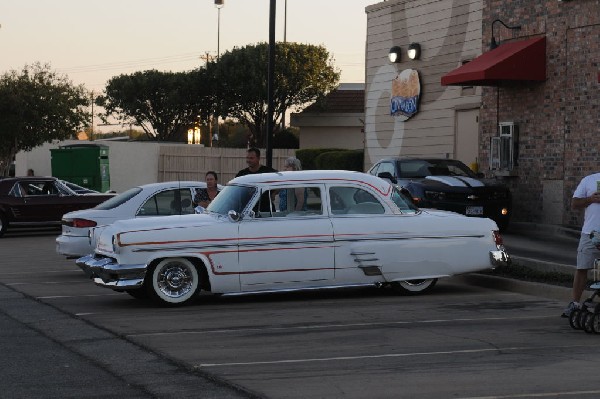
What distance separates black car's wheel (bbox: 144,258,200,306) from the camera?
45.2ft

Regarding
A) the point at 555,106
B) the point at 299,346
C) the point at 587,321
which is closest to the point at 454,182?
the point at 555,106

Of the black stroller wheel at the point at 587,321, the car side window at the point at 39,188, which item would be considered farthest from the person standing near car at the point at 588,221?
the car side window at the point at 39,188

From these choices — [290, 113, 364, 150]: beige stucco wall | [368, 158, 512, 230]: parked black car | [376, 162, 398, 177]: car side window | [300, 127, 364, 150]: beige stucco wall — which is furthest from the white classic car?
[300, 127, 364, 150]: beige stucco wall

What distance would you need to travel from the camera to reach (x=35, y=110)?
50.4 m

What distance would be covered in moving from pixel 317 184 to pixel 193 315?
8.02ft

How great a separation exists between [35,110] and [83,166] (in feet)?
24.5

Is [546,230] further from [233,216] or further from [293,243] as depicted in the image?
[233,216]

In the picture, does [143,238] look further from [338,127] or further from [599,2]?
[338,127]

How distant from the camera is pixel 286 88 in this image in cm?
7206

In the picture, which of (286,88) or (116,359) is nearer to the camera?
(116,359)

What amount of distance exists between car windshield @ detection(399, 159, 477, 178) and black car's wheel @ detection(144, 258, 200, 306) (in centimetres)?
1093

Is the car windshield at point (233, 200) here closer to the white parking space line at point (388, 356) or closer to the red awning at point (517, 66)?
the white parking space line at point (388, 356)

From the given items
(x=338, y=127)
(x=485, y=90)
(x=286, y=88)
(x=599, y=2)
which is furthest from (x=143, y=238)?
(x=286, y=88)

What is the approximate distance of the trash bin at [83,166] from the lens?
43781 millimetres
